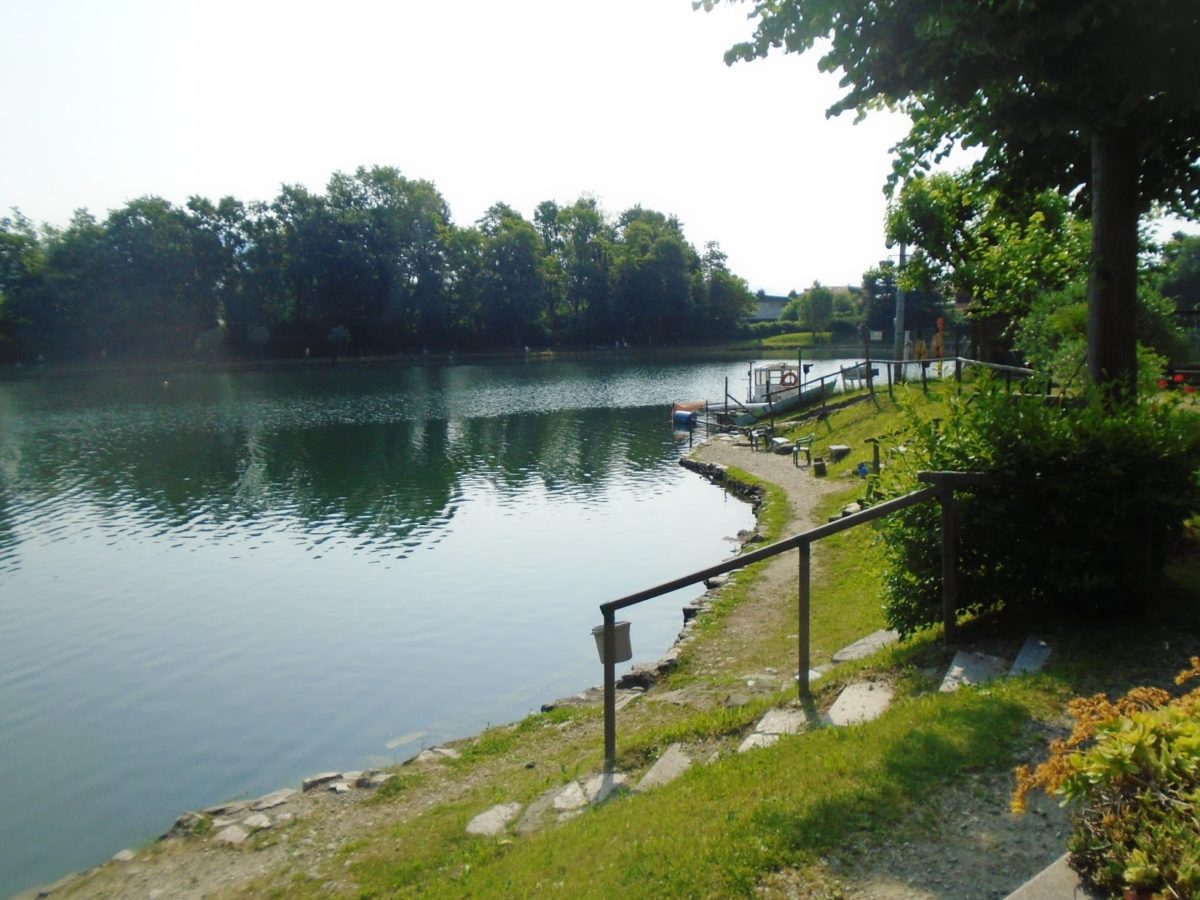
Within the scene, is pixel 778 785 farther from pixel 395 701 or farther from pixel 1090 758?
pixel 395 701

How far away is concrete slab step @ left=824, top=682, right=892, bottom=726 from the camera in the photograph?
19.5 feet

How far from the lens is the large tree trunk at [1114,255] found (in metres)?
8.09

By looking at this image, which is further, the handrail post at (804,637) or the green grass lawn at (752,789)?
the handrail post at (804,637)

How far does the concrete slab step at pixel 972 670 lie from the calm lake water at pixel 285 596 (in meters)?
6.71

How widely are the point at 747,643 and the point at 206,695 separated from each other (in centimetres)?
773

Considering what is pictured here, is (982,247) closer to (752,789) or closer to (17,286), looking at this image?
(752,789)

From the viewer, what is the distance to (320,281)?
3457 inches

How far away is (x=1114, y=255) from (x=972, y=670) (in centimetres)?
447

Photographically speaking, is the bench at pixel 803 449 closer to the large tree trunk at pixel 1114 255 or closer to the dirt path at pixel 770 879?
the dirt path at pixel 770 879

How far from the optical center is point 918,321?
286 ft

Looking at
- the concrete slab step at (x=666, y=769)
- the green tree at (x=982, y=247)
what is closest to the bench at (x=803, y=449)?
the green tree at (x=982, y=247)

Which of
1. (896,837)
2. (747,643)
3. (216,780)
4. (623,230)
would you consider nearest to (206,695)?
(216,780)

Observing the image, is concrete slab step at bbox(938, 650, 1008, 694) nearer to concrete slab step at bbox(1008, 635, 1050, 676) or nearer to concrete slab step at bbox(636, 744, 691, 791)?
concrete slab step at bbox(1008, 635, 1050, 676)

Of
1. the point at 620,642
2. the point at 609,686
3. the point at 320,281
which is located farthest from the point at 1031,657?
the point at 320,281
